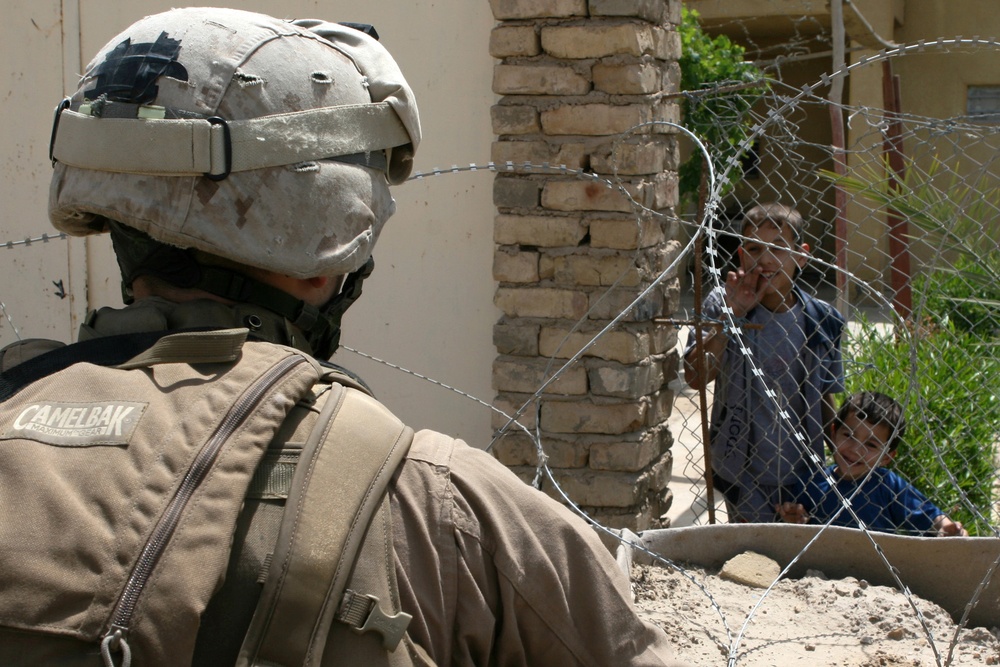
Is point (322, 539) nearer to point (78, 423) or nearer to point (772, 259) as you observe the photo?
point (78, 423)

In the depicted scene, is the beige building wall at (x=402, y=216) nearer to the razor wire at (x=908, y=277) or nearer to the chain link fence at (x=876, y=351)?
the razor wire at (x=908, y=277)

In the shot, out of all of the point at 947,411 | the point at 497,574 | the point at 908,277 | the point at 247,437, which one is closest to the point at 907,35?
the point at 908,277

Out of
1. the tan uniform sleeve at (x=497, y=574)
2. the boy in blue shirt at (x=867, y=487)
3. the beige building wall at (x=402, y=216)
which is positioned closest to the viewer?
the tan uniform sleeve at (x=497, y=574)

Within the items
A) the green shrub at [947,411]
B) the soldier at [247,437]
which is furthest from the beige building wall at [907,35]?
the soldier at [247,437]

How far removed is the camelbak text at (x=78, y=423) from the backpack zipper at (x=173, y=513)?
79 mm

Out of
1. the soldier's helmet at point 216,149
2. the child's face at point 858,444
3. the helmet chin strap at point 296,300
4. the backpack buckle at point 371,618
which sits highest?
the soldier's helmet at point 216,149

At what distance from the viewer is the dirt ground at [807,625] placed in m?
2.21

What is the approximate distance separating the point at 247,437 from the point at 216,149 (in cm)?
37

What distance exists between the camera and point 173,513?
0.93 m

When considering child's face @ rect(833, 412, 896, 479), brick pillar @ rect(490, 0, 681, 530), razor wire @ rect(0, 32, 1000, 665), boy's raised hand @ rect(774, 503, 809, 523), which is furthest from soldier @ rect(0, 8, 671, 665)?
child's face @ rect(833, 412, 896, 479)

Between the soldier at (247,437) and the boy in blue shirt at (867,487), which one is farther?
the boy in blue shirt at (867,487)

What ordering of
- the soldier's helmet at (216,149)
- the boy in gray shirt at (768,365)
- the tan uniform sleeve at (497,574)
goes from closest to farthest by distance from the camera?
the tan uniform sleeve at (497,574) → the soldier's helmet at (216,149) → the boy in gray shirt at (768,365)

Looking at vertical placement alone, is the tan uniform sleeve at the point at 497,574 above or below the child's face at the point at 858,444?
above

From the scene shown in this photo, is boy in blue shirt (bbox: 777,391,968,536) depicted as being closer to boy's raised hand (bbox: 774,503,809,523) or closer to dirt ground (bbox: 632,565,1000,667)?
boy's raised hand (bbox: 774,503,809,523)
